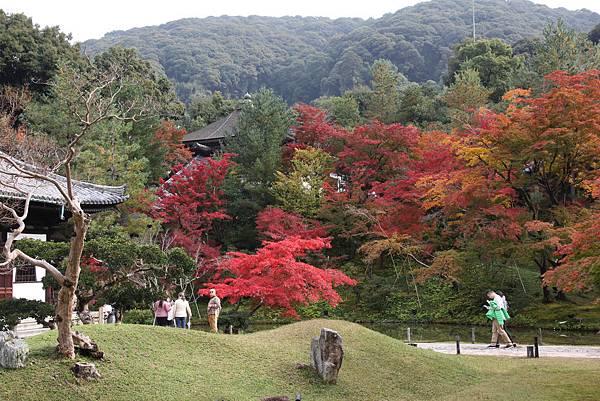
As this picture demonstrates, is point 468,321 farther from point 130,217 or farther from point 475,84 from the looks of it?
point 475,84

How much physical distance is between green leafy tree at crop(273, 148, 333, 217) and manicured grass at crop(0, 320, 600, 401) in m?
13.7

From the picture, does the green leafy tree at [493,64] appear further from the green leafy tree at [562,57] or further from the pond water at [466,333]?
the pond water at [466,333]

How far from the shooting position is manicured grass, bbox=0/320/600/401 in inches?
333

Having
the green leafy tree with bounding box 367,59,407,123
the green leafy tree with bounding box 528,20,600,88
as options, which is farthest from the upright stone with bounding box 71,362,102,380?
the green leafy tree with bounding box 367,59,407,123

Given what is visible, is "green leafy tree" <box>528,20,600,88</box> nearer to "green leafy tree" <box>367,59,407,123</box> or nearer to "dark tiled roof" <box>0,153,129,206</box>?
"green leafy tree" <box>367,59,407,123</box>

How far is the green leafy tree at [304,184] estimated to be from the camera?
2720 cm

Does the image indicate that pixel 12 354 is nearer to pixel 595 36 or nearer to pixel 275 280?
pixel 275 280

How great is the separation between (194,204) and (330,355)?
17.0m

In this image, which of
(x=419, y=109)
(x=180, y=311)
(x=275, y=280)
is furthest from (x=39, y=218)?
(x=419, y=109)

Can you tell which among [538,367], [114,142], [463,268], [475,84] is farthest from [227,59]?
[538,367]

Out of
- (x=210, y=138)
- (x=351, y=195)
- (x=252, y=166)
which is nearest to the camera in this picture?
(x=351, y=195)

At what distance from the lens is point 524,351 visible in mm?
15594

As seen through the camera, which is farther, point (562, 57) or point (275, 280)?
point (562, 57)

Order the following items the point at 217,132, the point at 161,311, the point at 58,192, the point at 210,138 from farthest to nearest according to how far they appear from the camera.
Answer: the point at 217,132 → the point at 210,138 → the point at 58,192 → the point at 161,311
